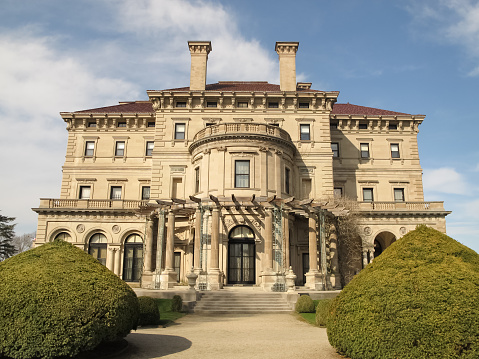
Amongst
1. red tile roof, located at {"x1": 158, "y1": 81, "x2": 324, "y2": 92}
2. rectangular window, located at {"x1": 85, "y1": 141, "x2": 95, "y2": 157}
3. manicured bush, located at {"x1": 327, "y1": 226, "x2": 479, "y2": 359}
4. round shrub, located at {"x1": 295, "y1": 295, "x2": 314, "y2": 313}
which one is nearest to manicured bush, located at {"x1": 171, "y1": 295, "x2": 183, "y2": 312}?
round shrub, located at {"x1": 295, "y1": 295, "x2": 314, "y2": 313}

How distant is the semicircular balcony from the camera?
31969 mm

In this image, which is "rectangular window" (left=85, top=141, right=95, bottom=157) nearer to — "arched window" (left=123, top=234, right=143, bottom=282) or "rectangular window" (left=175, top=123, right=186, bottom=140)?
"arched window" (left=123, top=234, right=143, bottom=282)

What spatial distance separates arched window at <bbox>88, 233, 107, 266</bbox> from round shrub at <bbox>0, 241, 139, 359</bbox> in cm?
2786

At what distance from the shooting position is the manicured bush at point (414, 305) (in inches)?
342

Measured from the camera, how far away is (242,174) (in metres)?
32.0

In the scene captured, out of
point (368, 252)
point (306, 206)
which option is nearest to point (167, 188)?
point (306, 206)

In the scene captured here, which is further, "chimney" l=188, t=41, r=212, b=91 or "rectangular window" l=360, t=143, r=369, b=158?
"rectangular window" l=360, t=143, r=369, b=158

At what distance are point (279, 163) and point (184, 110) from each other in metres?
11.0

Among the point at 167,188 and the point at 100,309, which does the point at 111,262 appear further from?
the point at 100,309

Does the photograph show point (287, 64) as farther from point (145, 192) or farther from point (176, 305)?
point (176, 305)

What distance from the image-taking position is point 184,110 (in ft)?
125

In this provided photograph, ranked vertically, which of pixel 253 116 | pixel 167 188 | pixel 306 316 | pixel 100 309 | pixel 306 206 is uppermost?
pixel 253 116

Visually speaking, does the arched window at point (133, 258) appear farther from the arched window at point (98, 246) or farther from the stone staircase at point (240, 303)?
the stone staircase at point (240, 303)

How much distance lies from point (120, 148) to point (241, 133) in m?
15.7
